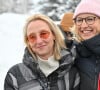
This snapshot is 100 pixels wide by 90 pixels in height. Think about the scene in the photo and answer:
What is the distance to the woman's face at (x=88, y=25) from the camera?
3.91 meters

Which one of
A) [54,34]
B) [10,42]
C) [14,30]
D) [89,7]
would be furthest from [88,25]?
[14,30]

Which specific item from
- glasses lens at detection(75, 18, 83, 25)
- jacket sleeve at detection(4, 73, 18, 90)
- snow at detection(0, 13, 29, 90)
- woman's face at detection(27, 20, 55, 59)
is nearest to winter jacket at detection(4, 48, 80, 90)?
jacket sleeve at detection(4, 73, 18, 90)

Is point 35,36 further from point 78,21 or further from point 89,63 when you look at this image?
point 89,63

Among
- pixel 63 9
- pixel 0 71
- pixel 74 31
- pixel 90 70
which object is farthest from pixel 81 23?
pixel 63 9

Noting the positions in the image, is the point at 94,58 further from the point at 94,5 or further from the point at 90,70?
the point at 94,5

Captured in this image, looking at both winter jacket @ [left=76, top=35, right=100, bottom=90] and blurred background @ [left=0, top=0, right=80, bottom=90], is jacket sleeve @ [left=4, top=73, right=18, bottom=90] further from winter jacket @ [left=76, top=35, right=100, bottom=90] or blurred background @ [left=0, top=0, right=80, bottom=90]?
blurred background @ [left=0, top=0, right=80, bottom=90]

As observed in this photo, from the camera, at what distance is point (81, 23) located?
3949 mm

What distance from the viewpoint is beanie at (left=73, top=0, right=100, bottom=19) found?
394cm

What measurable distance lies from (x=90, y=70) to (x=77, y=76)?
0.50ft

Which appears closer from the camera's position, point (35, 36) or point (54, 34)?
point (35, 36)

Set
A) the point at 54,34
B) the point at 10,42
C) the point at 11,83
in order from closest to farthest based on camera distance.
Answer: the point at 11,83 < the point at 54,34 < the point at 10,42

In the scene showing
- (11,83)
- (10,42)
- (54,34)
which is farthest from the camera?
(10,42)

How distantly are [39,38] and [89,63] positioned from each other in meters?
0.57

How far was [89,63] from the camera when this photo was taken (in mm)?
3947
